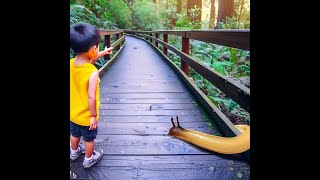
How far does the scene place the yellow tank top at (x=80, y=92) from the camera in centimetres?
180

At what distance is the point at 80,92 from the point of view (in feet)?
5.98

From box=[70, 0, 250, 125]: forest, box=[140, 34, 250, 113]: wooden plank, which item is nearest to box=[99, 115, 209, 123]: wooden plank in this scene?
box=[140, 34, 250, 113]: wooden plank

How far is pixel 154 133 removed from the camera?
2744 mm

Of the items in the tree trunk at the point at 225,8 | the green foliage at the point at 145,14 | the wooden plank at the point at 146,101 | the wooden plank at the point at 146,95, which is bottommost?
the wooden plank at the point at 146,101

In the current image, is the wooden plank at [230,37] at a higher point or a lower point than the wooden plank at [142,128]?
higher

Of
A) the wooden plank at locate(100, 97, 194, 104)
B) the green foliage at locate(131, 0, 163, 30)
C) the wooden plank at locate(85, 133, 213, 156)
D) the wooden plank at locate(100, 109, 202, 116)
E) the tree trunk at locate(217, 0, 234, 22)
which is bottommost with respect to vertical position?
the wooden plank at locate(85, 133, 213, 156)

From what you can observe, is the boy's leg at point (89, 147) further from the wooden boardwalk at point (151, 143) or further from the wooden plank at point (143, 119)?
the wooden plank at point (143, 119)

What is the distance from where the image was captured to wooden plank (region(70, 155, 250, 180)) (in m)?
1.98

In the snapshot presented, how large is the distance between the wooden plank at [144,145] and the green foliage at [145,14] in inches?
944

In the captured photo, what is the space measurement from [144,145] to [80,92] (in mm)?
858

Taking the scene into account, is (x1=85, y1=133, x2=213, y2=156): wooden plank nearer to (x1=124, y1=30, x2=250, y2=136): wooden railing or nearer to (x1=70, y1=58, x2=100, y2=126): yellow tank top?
(x1=124, y1=30, x2=250, y2=136): wooden railing

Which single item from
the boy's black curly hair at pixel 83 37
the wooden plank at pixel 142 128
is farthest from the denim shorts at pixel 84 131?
the wooden plank at pixel 142 128

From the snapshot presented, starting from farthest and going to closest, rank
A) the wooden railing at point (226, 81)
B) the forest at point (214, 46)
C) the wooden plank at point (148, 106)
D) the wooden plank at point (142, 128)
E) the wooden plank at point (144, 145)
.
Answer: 1. the forest at point (214, 46)
2. the wooden plank at point (148, 106)
3. the wooden plank at point (142, 128)
4. the wooden plank at point (144, 145)
5. the wooden railing at point (226, 81)
